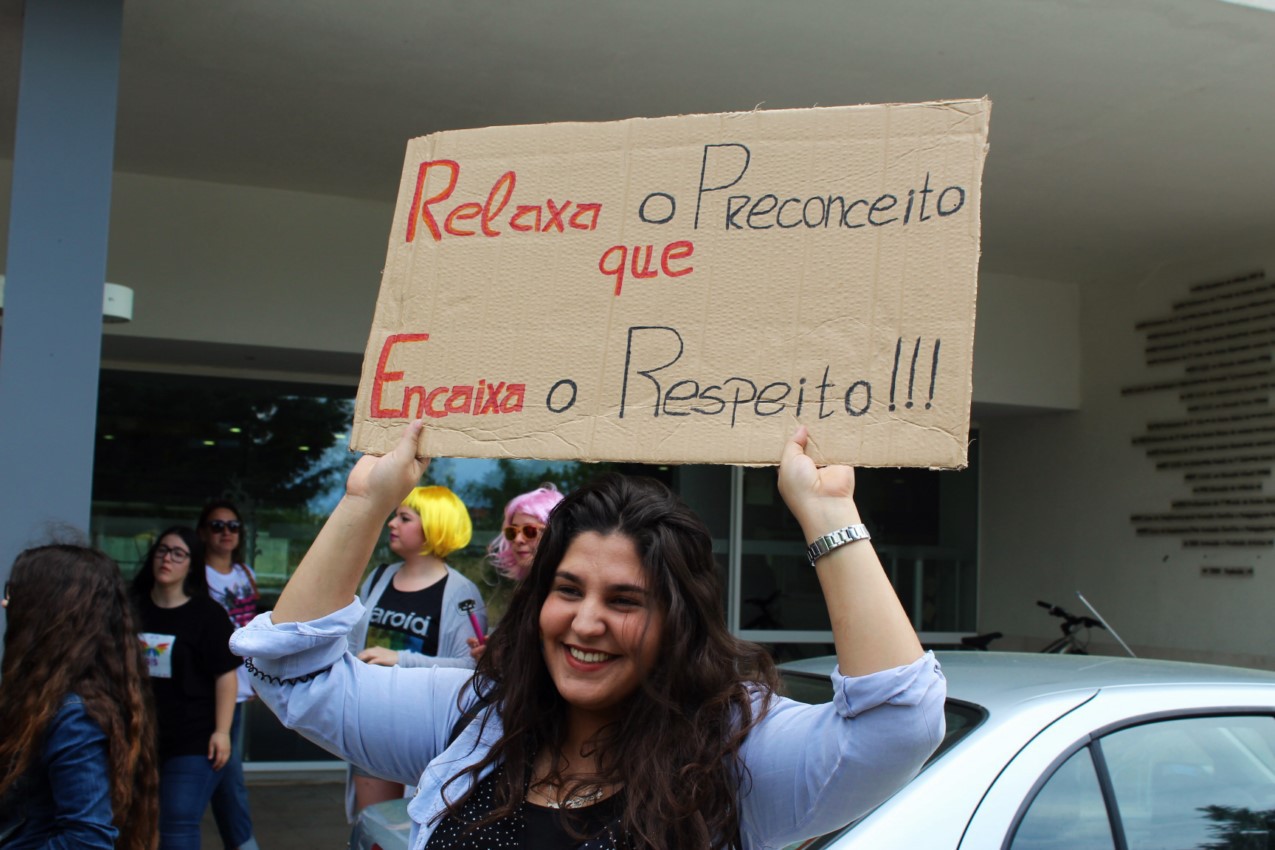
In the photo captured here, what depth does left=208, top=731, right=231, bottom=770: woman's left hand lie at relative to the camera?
4.80m

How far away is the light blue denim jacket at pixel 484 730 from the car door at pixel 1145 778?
948 millimetres

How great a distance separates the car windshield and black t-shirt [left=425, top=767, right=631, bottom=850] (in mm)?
477

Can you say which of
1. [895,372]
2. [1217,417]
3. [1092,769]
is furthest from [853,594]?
[1217,417]

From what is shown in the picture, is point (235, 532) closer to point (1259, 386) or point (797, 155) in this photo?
point (797, 155)

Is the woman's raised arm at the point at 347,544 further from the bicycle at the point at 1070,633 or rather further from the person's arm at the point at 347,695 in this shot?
the bicycle at the point at 1070,633

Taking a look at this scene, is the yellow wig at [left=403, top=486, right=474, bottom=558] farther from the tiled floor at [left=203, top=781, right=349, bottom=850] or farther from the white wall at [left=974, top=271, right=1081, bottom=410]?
the white wall at [left=974, top=271, right=1081, bottom=410]

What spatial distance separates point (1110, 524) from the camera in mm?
8938

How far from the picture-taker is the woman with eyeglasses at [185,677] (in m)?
4.72

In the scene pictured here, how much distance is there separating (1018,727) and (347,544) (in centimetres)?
160

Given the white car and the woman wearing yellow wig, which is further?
the woman wearing yellow wig

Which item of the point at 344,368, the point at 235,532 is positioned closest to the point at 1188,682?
the point at 235,532

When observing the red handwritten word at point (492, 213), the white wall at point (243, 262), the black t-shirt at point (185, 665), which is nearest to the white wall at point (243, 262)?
the white wall at point (243, 262)

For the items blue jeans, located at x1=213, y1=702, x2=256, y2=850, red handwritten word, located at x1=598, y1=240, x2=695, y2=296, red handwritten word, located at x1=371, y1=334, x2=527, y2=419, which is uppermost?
red handwritten word, located at x1=598, y1=240, x2=695, y2=296

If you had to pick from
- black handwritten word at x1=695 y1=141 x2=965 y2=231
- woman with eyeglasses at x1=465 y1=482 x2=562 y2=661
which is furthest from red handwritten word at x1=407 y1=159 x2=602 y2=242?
woman with eyeglasses at x1=465 y1=482 x2=562 y2=661
